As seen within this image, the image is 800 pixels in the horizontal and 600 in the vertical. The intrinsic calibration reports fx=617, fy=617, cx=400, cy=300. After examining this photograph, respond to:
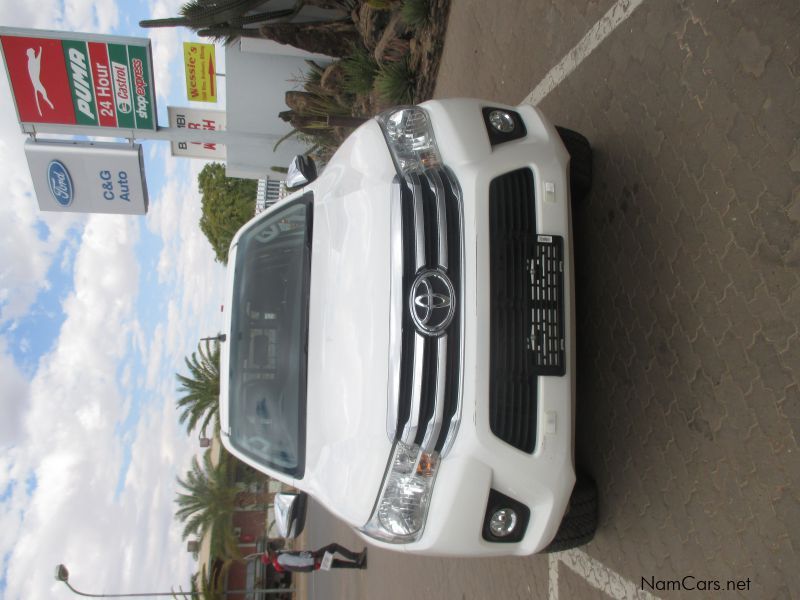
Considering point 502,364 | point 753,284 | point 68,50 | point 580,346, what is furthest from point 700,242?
point 68,50

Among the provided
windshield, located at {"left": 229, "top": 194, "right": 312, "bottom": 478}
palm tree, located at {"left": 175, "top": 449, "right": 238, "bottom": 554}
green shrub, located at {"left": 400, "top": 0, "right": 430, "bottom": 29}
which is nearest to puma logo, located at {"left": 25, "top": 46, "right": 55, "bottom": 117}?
green shrub, located at {"left": 400, "top": 0, "right": 430, "bottom": 29}

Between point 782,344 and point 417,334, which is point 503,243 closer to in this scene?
point 417,334

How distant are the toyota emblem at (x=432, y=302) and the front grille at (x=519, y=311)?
20cm

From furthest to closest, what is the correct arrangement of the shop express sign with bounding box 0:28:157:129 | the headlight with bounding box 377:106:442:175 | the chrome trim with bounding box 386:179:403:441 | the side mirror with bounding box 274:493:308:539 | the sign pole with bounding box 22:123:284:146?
the sign pole with bounding box 22:123:284:146
the shop express sign with bounding box 0:28:157:129
the side mirror with bounding box 274:493:308:539
the headlight with bounding box 377:106:442:175
the chrome trim with bounding box 386:179:403:441

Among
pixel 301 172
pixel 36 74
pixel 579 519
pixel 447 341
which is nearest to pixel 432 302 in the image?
pixel 447 341

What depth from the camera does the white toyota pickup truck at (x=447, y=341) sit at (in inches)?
110

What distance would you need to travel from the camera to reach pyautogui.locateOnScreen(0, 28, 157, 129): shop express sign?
26.8ft

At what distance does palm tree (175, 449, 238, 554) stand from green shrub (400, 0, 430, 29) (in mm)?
17340

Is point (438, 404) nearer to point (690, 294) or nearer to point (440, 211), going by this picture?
point (440, 211)

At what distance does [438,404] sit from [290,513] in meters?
1.53

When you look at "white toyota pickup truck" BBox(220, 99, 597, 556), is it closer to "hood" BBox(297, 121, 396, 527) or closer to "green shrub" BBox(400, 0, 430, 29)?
"hood" BBox(297, 121, 396, 527)

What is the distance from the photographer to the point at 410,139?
3.19 metres

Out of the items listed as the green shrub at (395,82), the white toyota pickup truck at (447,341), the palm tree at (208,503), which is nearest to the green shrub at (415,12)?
the green shrub at (395,82)

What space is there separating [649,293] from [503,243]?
3.50ft
